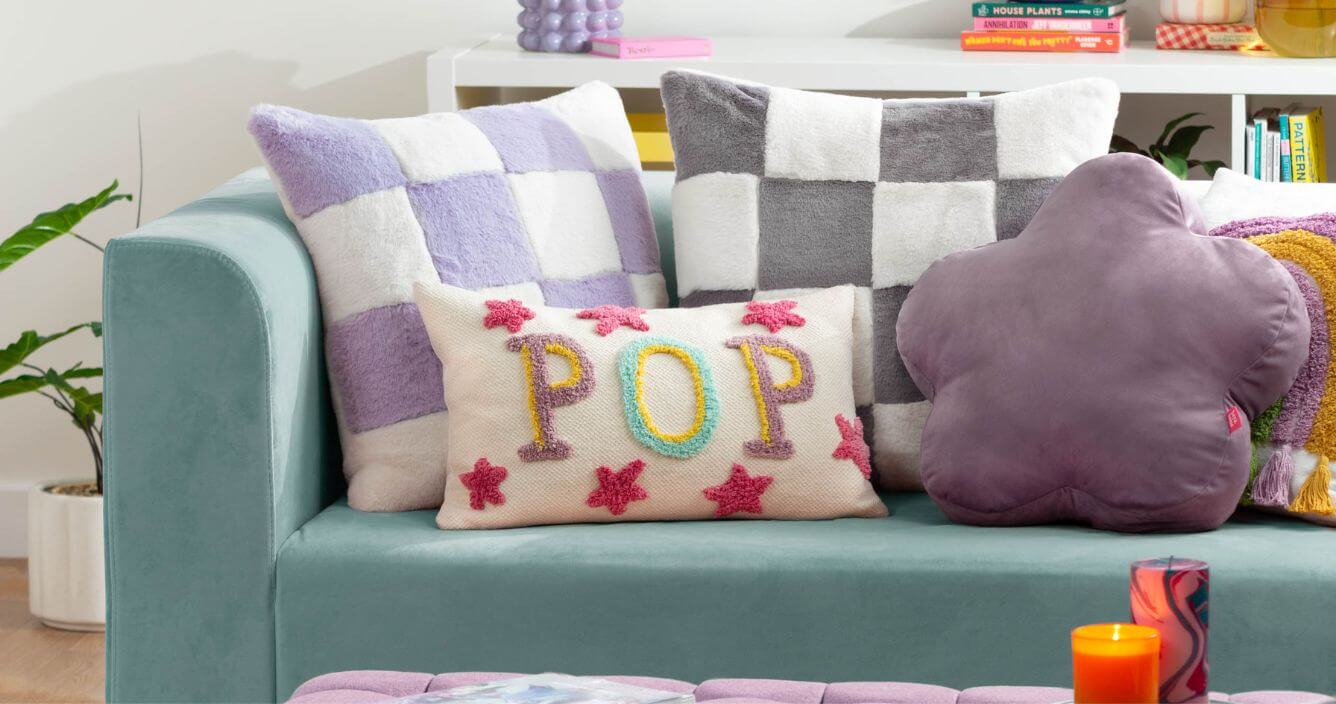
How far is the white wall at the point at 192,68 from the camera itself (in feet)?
9.52

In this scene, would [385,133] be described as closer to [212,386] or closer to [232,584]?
[212,386]

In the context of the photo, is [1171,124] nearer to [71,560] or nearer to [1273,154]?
[1273,154]

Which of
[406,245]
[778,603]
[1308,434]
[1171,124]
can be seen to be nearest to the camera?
[778,603]

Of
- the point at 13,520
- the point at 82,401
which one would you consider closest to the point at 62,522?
the point at 82,401

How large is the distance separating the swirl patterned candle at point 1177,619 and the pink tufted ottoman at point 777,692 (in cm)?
21

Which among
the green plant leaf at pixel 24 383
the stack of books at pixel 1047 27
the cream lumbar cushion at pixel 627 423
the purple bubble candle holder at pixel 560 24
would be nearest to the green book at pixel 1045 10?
the stack of books at pixel 1047 27

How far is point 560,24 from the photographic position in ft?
8.63

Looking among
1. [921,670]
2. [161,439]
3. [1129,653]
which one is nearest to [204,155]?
[161,439]

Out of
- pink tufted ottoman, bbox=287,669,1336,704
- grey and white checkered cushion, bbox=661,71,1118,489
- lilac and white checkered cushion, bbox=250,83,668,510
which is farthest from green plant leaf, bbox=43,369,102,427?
pink tufted ottoman, bbox=287,669,1336,704

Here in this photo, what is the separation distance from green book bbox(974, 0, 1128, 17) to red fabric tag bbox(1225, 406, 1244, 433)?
1234 mm

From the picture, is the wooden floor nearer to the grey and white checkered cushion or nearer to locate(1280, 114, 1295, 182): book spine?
the grey and white checkered cushion

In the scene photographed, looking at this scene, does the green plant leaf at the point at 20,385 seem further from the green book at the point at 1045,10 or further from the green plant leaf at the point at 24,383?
the green book at the point at 1045,10

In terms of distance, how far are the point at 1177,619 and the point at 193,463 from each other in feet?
3.31

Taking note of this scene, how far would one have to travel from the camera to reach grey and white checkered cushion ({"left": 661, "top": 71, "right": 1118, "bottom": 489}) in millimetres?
1791
